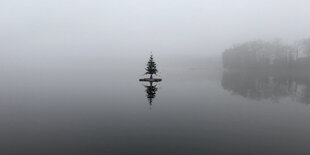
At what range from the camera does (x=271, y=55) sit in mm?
129250

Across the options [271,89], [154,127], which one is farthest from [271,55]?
[154,127]

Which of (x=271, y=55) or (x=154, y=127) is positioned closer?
(x=154, y=127)

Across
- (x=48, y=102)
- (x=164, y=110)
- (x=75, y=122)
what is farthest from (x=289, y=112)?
(x=48, y=102)

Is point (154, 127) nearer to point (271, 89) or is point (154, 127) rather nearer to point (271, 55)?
point (271, 89)

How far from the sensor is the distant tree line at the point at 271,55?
121m

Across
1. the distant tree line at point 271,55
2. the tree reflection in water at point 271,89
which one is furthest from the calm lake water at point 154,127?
the distant tree line at point 271,55

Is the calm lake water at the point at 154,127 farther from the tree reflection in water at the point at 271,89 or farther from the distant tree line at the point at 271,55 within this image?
the distant tree line at the point at 271,55

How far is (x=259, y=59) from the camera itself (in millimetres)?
133750

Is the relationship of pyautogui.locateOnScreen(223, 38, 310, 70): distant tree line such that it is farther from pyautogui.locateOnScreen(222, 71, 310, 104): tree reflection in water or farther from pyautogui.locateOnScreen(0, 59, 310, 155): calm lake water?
pyautogui.locateOnScreen(0, 59, 310, 155): calm lake water

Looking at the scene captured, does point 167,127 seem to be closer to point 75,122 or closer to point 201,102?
point 75,122

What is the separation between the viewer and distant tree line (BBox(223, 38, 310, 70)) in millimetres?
121375

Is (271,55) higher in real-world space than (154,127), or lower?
higher

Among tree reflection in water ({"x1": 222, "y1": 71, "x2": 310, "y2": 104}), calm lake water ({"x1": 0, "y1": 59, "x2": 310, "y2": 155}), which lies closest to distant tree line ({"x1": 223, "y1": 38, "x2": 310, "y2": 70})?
tree reflection in water ({"x1": 222, "y1": 71, "x2": 310, "y2": 104})

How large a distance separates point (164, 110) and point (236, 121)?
9.95m
